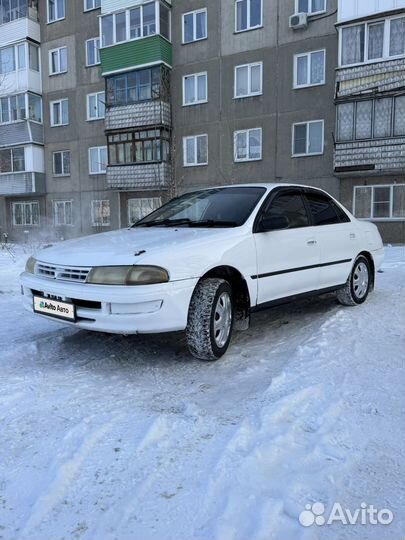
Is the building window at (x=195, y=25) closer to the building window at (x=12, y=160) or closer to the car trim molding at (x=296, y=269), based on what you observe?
the building window at (x=12, y=160)

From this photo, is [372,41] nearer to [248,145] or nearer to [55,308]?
[248,145]

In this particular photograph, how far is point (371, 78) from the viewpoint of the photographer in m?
15.9

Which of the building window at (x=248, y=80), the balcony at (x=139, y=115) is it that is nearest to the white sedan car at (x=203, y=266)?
the building window at (x=248, y=80)

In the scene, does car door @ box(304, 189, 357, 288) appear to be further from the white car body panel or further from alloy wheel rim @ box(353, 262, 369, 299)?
alloy wheel rim @ box(353, 262, 369, 299)

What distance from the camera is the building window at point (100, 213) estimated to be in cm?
2283

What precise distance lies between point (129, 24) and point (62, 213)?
9.94m

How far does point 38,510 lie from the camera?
2.02 metres

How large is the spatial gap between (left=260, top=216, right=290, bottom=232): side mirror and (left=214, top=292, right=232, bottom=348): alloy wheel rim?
86cm

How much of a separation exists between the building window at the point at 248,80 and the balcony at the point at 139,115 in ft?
11.1

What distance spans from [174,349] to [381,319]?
243cm

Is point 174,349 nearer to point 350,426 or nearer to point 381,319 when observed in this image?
point 350,426

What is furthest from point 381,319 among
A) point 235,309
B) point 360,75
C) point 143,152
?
point 143,152

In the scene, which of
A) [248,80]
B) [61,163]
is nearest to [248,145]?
[248,80]

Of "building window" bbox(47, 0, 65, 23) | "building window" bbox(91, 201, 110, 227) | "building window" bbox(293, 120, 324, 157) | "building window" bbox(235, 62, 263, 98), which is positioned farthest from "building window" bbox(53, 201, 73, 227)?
"building window" bbox(293, 120, 324, 157)
